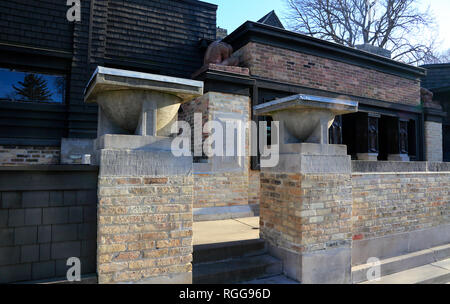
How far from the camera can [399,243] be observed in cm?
447

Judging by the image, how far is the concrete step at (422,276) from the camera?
Result: 392cm

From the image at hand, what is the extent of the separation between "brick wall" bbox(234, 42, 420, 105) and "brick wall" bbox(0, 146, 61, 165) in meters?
5.06

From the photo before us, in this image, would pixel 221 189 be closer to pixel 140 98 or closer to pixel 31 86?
pixel 140 98

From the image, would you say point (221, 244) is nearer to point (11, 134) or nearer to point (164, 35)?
point (11, 134)

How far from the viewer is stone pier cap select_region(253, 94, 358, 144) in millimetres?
3479

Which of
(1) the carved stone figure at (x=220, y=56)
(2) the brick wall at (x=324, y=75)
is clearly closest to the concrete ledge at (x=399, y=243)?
(2) the brick wall at (x=324, y=75)

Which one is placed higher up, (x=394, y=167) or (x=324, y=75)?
(x=324, y=75)

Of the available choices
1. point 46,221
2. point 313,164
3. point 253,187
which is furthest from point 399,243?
point 46,221

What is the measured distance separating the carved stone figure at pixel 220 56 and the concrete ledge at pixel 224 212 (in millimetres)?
3535

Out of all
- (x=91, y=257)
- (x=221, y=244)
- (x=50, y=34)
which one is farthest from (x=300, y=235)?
(x=50, y=34)

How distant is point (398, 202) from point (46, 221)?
4.92 m

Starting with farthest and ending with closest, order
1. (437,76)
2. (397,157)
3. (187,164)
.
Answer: (437,76), (397,157), (187,164)
